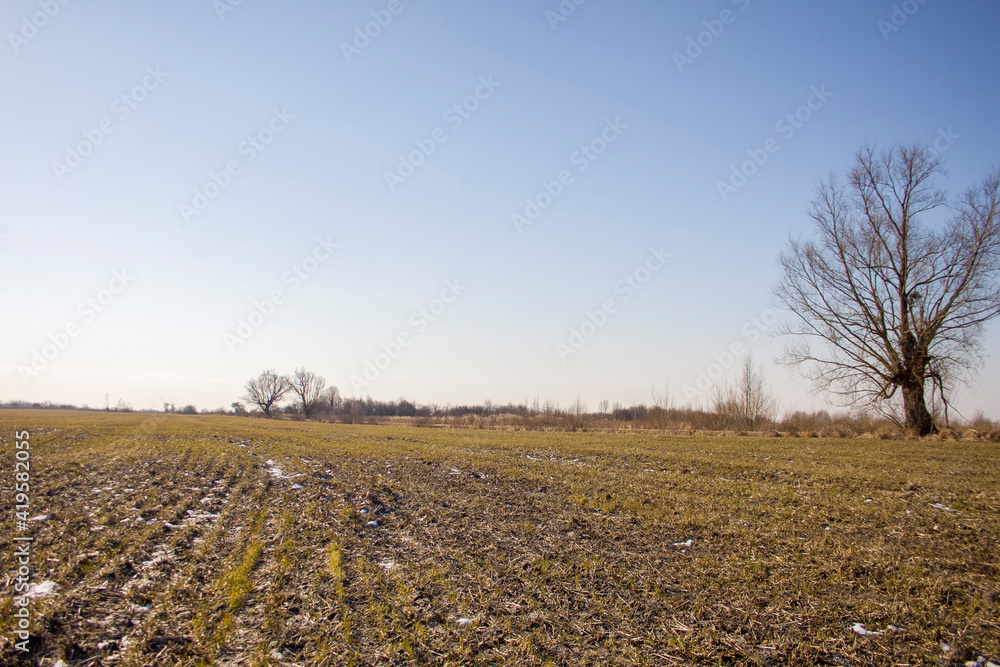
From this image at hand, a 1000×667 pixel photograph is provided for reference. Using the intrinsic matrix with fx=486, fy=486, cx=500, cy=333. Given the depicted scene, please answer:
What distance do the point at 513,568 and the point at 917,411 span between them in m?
27.4

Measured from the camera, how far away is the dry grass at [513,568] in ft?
13.2

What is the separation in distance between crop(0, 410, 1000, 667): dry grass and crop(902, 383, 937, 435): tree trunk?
1529 cm

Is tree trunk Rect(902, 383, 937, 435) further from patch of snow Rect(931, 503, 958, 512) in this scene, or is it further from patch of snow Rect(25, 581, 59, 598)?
patch of snow Rect(25, 581, 59, 598)

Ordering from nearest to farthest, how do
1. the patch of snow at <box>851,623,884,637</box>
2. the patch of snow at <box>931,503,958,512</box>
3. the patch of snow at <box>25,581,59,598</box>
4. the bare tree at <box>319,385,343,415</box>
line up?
the patch of snow at <box>851,623,884,637</box>
the patch of snow at <box>25,581,59,598</box>
the patch of snow at <box>931,503,958,512</box>
the bare tree at <box>319,385,343,415</box>

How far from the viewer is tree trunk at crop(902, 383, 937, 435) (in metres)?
23.7

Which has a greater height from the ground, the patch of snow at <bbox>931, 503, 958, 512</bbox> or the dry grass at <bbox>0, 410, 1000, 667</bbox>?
the patch of snow at <bbox>931, 503, 958, 512</bbox>

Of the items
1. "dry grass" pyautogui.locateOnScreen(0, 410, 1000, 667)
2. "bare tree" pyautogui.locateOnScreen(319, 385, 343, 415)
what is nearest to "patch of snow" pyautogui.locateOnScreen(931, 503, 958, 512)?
"dry grass" pyautogui.locateOnScreen(0, 410, 1000, 667)

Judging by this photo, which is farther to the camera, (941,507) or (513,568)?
(941,507)

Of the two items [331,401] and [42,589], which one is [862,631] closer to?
[42,589]

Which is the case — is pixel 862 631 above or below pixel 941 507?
below

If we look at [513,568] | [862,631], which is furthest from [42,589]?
[862,631]

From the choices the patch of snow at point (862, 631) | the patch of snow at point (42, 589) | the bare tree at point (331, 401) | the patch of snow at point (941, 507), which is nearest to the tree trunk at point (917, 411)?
the patch of snow at point (941, 507)

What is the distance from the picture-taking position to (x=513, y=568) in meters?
5.81

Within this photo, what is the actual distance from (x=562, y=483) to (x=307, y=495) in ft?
17.8
